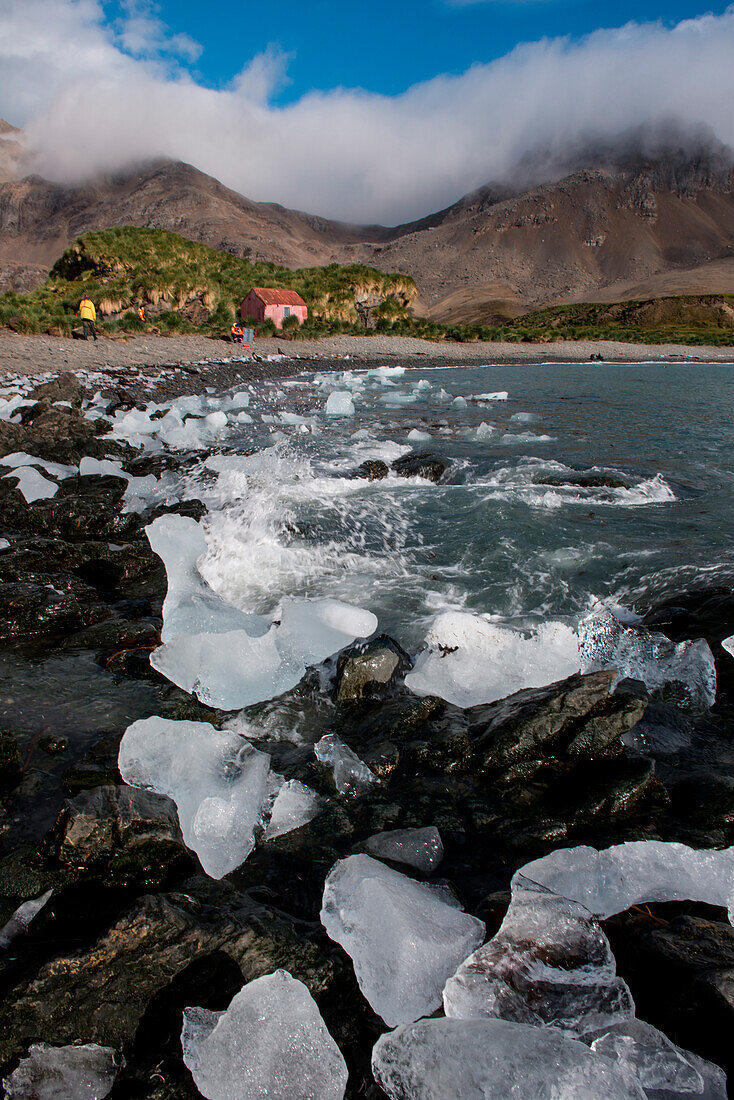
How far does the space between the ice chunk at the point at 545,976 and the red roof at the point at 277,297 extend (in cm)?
3412

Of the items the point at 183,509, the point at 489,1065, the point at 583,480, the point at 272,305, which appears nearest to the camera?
the point at 489,1065

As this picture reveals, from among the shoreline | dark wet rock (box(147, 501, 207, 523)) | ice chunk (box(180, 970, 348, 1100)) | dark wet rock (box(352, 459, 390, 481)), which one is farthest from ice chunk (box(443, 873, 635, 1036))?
the shoreline

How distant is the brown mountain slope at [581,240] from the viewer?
126m

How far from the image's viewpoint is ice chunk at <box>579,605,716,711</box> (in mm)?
2777

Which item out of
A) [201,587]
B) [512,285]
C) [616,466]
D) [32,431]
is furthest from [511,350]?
[512,285]

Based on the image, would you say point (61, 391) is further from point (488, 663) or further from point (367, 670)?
point (488, 663)

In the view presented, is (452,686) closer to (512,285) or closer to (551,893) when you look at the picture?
(551,893)

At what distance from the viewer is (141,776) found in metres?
2.03

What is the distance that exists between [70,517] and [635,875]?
4672 mm

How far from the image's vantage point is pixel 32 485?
5.08m

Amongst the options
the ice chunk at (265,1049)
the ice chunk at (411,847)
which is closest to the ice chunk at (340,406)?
the ice chunk at (411,847)

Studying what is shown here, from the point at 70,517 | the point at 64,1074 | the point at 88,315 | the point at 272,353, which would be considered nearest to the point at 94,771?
the point at 64,1074

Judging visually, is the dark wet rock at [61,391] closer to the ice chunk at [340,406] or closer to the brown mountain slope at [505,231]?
the ice chunk at [340,406]

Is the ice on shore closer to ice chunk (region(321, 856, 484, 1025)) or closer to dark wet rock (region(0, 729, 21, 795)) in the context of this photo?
dark wet rock (region(0, 729, 21, 795))
